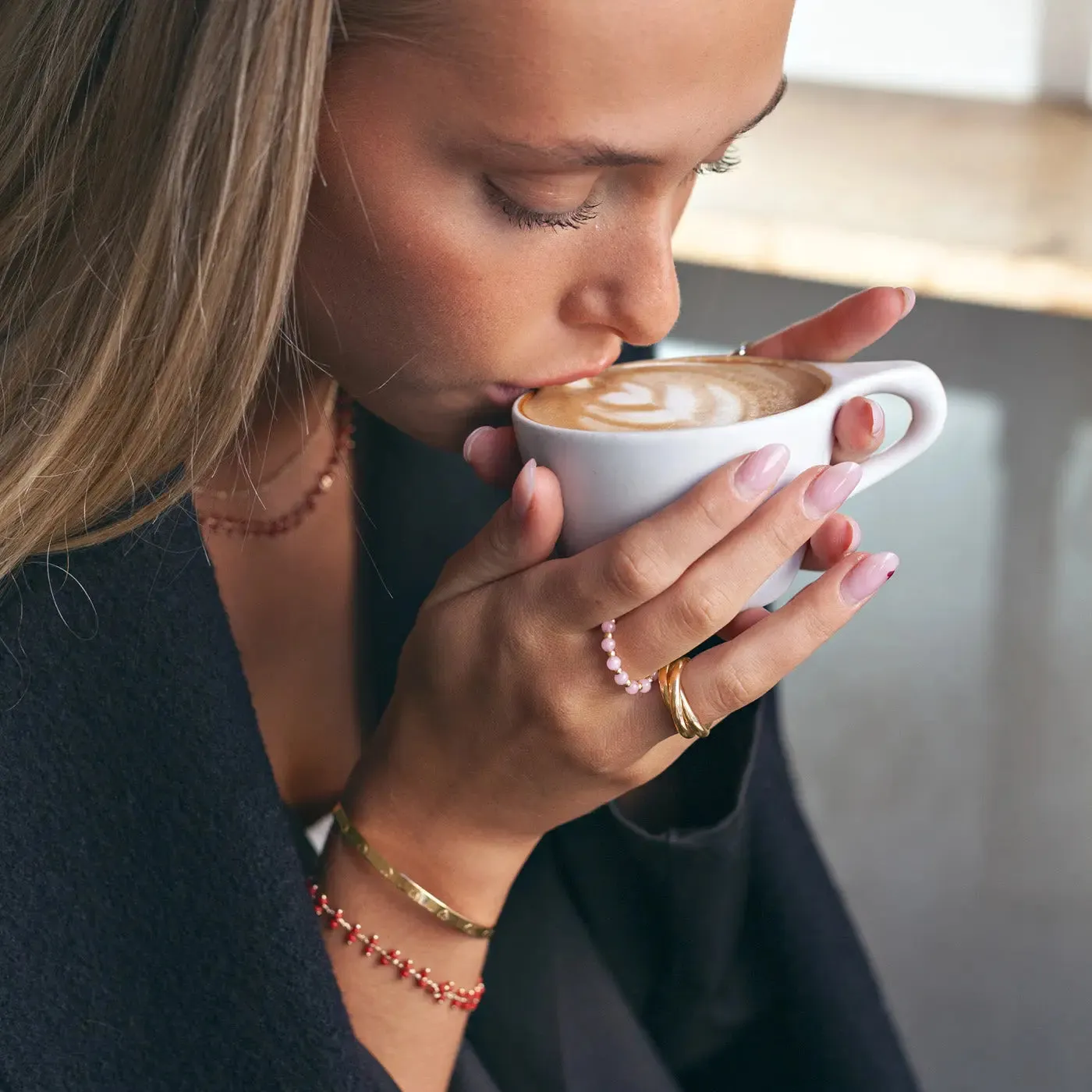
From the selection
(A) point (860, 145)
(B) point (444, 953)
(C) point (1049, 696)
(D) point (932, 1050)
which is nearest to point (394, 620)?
(B) point (444, 953)

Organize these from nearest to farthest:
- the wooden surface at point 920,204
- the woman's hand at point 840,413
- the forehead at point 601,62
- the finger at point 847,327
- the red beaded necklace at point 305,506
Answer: the forehead at point 601,62, the woman's hand at point 840,413, the finger at point 847,327, the red beaded necklace at point 305,506, the wooden surface at point 920,204

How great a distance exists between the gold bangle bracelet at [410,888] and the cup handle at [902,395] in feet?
1.07

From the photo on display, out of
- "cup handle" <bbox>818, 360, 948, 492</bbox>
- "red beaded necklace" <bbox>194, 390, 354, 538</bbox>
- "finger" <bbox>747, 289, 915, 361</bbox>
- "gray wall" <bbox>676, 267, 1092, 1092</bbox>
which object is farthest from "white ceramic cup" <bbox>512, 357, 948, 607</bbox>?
"gray wall" <bbox>676, 267, 1092, 1092</bbox>

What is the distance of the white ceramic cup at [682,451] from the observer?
1.93 feet

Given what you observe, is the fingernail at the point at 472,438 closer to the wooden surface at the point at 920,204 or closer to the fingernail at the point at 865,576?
the fingernail at the point at 865,576

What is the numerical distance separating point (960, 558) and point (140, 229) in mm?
1117

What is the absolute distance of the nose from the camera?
63 cm

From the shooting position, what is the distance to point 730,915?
2.92ft

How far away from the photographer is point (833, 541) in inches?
27.7

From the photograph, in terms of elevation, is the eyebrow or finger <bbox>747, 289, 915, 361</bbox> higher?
the eyebrow

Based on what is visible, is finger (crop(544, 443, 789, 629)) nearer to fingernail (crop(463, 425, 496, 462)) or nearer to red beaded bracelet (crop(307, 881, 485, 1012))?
fingernail (crop(463, 425, 496, 462))

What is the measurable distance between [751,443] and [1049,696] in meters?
1.03

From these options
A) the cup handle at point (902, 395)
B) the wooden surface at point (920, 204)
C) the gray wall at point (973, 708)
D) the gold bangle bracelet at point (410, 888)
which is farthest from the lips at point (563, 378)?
the gray wall at point (973, 708)

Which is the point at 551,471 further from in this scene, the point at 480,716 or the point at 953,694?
the point at 953,694
